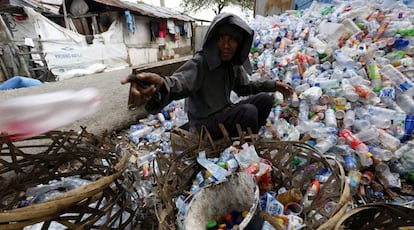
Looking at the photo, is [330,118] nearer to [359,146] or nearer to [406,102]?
[359,146]

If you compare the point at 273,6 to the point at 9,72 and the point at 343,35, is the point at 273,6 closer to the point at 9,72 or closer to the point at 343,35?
the point at 343,35

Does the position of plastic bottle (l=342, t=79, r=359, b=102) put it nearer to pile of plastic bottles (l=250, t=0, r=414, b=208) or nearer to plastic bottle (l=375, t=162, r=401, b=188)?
pile of plastic bottles (l=250, t=0, r=414, b=208)

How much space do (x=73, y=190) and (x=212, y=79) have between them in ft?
3.93

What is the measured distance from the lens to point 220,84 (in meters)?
1.78

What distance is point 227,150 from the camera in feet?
4.79

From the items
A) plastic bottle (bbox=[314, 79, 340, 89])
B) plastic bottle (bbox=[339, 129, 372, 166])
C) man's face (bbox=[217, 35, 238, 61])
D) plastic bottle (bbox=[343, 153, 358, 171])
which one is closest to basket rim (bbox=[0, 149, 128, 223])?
man's face (bbox=[217, 35, 238, 61])

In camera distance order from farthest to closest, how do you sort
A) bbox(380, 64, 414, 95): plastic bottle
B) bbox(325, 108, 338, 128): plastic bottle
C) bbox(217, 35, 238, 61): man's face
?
bbox(380, 64, 414, 95): plastic bottle
bbox(325, 108, 338, 128): plastic bottle
bbox(217, 35, 238, 61): man's face

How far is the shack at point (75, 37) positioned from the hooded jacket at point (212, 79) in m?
6.93

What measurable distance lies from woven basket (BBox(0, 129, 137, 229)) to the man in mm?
444

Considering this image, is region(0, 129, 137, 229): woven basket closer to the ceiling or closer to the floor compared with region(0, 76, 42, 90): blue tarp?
closer to the ceiling

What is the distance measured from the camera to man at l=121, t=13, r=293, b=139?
148 cm

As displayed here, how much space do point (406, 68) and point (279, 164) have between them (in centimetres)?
209

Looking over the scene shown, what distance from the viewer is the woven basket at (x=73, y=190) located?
2.47ft

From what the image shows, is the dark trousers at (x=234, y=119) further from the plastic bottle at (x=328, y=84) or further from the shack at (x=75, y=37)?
the shack at (x=75, y=37)
